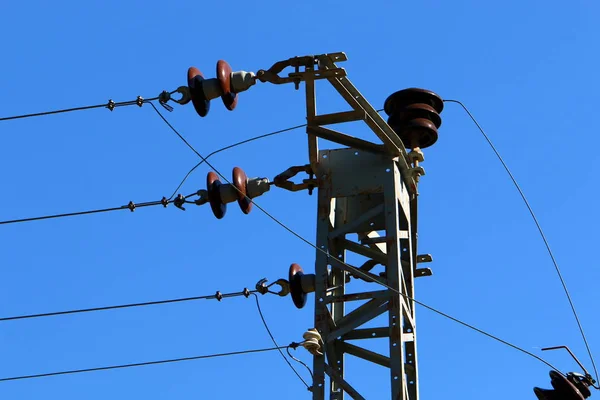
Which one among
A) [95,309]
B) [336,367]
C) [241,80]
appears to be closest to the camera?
[336,367]

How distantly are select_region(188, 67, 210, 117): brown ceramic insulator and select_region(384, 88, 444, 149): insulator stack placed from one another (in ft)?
5.01

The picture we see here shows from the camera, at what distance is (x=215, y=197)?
34.0 ft

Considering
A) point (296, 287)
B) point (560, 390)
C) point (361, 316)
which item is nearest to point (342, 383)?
point (361, 316)

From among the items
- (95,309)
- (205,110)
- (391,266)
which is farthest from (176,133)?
(391,266)

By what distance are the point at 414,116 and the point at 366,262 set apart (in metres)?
1.23

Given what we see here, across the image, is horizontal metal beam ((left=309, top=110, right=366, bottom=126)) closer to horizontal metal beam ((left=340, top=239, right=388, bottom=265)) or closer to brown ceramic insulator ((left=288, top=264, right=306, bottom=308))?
horizontal metal beam ((left=340, top=239, right=388, bottom=265))

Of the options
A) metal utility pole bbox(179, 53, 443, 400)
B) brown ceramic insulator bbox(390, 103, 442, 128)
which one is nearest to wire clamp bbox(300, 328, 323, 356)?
metal utility pole bbox(179, 53, 443, 400)

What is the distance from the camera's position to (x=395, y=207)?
32.4ft

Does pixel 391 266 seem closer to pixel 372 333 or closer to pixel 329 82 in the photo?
pixel 372 333

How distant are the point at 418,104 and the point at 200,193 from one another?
1897 millimetres

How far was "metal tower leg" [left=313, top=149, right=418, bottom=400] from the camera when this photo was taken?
9.47 metres

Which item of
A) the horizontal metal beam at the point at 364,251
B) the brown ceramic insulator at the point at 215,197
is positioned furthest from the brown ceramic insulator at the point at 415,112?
the brown ceramic insulator at the point at 215,197

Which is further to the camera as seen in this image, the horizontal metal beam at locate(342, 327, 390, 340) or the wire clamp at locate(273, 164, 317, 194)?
the wire clamp at locate(273, 164, 317, 194)

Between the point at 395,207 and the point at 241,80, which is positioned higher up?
the point at 241,80
